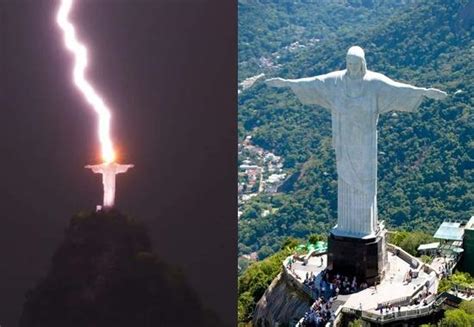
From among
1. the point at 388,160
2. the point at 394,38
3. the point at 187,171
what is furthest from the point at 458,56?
the point at 187,171

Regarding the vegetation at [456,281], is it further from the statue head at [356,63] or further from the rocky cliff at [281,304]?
the statue head at [356,63]

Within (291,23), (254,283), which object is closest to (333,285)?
(254,283)

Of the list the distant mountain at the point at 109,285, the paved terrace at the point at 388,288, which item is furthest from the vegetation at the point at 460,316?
the distant mountain at the point at 109,285

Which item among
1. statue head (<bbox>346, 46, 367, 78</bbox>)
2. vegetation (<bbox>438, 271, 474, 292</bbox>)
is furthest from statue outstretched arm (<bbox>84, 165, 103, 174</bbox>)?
statue head (<bbox>346, 46, 367, 78</bbox>)

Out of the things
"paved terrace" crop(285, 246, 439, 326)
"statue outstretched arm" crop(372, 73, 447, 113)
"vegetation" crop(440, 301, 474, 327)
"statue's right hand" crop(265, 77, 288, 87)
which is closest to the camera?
"vegetation" crop(440, 301, 474, 327)

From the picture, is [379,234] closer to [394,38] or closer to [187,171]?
[187,171]

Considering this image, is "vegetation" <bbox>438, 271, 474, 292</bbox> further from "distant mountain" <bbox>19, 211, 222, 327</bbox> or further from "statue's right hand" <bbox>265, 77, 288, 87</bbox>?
"distant mountain" <bbox>19, 211, 222, 327</bbox>

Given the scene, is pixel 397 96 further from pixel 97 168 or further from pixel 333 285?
pixel 97 168
